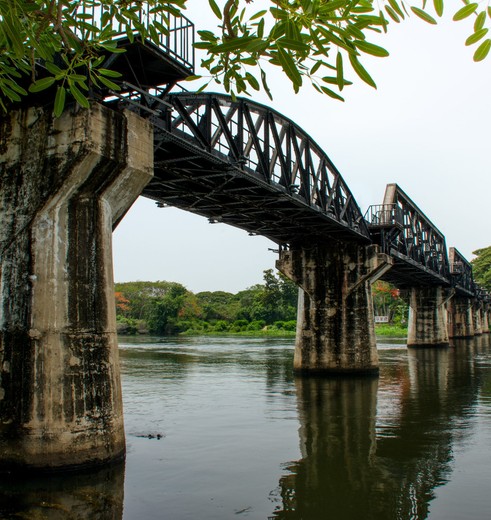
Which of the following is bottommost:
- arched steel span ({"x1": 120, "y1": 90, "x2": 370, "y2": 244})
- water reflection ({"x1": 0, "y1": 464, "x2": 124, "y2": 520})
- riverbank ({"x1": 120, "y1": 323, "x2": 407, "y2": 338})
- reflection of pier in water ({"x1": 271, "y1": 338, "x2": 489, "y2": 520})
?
riverbank ({"x1": 120, "y1": 323, "x2": 407, "y2": 338})

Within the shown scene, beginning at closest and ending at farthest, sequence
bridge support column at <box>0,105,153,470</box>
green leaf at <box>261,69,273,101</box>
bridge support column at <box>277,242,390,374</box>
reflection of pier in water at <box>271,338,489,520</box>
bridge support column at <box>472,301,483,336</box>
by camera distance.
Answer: green leaf at <box>261,69,273,101</box> → reflection of pier in water at <box>271,338,489,520</box> → bridge support column at <box>0,105,153,470</box> → bridge support column at <box>277,242,390,374</box> → bridge support column at <box>472,301,483,336</box>

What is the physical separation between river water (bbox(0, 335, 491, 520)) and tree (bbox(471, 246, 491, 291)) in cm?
9715

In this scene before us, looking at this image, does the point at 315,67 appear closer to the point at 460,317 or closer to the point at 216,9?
the point at 216,9

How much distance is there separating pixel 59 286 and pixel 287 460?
6701 millimetres

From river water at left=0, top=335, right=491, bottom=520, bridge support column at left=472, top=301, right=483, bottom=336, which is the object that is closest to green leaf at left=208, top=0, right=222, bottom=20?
river water at left=0, top=335, right=491, bottom=520

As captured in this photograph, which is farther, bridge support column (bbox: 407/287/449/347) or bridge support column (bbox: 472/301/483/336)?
bridge support column (bbox: 472/301/483/336)

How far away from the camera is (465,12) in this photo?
3.63m

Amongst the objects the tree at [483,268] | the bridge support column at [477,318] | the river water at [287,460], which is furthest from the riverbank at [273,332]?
the river water at [287,460]

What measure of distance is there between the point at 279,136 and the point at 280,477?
14.8 metres

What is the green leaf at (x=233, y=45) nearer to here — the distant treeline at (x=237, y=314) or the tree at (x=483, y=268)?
the distant treeline at (x=237, y=314)

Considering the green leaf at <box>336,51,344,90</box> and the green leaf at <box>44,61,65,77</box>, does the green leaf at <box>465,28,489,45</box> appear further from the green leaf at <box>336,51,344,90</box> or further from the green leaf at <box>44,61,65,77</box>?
the green leaf at <box>44,61,65,77</box>

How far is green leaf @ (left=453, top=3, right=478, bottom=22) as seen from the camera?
142 inches

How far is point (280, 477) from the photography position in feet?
40.1

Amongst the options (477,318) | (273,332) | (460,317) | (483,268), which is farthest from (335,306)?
(483,268)
